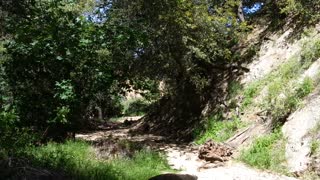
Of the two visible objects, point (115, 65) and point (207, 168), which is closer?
point (207, 168)

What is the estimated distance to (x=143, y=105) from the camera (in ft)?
98.9

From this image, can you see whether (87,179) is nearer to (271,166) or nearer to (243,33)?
(271,166)

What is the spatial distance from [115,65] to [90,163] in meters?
4.53

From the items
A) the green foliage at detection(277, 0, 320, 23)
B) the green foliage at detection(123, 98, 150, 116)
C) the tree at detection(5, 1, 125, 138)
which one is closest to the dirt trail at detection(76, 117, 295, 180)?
the tree at detection(5, 1, 125, 138)

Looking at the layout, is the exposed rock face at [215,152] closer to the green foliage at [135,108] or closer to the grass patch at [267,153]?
the grass patch at [267,153]

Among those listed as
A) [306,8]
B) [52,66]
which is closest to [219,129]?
[306,8]

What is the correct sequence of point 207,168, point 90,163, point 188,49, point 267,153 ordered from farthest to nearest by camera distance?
point 188,49
point 207,168
point 267,153
point 90,163

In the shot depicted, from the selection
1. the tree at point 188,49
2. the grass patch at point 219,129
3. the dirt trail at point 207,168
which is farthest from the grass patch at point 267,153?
the tree at point 188,49

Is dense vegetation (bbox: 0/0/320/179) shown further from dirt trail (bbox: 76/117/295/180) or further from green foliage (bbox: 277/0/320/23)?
dirt trail (bbox: 76/117/295/180)

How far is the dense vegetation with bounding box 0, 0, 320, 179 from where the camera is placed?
27.2 ft

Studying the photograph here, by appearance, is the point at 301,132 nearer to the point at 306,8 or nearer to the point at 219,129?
the point at 219,129

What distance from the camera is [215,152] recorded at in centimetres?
895

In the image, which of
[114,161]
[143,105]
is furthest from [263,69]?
[143,105]

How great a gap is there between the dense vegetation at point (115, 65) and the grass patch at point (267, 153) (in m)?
A: 0.07
